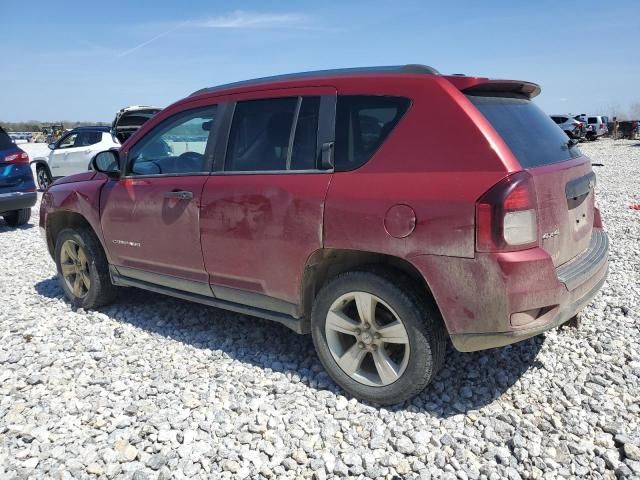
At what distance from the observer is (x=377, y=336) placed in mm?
2912

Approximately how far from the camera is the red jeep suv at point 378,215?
2.49 metres

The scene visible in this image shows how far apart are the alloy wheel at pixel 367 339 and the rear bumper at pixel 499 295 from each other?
0.33m

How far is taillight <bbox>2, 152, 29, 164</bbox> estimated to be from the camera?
27.6 feet

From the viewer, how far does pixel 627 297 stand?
14.5ft

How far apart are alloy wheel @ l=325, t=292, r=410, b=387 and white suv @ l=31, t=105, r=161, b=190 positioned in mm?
10898

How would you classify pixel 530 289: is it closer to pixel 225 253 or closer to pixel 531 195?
pixel 531 195

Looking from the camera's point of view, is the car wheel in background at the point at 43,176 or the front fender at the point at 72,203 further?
the car wheel in background at the point at 43,176

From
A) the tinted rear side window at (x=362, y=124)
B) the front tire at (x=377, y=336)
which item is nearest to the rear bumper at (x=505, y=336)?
the front tire at (x=377, y=336)

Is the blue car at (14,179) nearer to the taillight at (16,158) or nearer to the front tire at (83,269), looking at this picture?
the taillight at (16,158)

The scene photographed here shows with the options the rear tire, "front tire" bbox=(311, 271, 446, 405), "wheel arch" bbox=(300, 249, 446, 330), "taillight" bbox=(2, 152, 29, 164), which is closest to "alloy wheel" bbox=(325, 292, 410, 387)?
"front tire" bbox=(311, 271, 446, 405)

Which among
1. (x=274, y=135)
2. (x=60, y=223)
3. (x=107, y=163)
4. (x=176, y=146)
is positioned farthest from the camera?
(x=60, y=223)

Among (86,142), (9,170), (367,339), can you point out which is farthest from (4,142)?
(367,339)

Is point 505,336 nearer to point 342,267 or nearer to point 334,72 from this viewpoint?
point 342,267

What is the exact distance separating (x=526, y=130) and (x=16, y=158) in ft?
27.9
